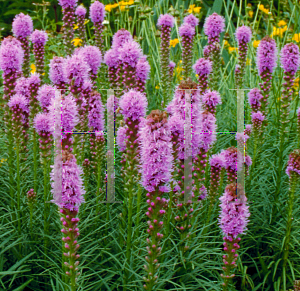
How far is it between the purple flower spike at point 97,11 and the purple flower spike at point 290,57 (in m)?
2.33

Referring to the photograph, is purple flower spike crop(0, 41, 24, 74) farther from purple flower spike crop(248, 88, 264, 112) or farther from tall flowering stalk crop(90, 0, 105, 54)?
purple flower spike crop(248, 88, 264, 112)

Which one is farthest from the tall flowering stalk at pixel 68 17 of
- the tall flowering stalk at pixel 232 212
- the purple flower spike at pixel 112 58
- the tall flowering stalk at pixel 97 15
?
the tall flowering stalk at pixel 232 212

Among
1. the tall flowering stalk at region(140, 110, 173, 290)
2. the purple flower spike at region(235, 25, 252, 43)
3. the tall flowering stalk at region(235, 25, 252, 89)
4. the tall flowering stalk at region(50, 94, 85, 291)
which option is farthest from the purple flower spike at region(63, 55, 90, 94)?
the purple flower spike at region(235, 25, 252, 43)

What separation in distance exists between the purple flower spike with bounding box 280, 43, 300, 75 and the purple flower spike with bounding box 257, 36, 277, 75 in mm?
187

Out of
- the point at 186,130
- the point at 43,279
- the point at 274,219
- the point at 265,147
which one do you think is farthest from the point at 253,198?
the point at 43,279

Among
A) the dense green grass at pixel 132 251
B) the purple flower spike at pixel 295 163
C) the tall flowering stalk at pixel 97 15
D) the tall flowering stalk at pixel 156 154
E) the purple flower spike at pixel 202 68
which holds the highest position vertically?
the tall flowering stalk at pixel 97 15

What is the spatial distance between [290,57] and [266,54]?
277 mm

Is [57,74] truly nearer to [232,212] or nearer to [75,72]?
[75,72]

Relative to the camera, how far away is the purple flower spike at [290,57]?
3.48m

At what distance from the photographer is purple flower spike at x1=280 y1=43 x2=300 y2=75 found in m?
3.48

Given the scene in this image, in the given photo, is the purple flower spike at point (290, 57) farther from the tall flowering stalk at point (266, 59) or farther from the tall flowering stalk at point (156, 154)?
the tall flowering stalk at point (156, 154)

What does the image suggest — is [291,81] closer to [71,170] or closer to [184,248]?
[184,248]

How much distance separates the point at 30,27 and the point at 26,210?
1.98 m

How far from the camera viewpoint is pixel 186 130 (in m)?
2.33
